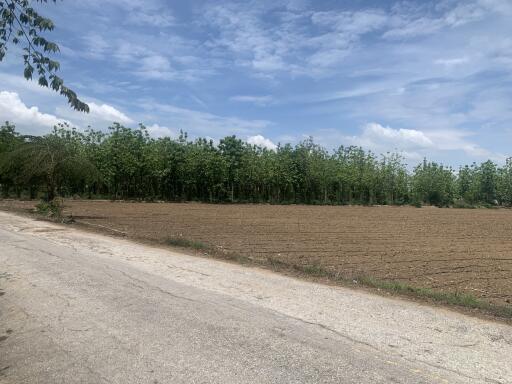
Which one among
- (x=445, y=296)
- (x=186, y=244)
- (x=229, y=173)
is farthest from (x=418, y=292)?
(x=229, y=173)

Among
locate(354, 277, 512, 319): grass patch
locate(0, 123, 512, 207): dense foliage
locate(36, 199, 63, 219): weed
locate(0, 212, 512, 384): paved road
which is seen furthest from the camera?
locate(0, 123, 512, 207): dense foliage

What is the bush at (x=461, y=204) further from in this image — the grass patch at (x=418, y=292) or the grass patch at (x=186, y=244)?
the grass patch at (x=418, y=292)

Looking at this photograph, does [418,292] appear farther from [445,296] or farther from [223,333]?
[223,333]

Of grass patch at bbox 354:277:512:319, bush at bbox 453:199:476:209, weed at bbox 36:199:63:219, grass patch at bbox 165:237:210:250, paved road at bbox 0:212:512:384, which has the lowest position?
paved road at bbox 0:212:512:384

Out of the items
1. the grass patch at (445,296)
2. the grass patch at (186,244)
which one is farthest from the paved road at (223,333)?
the grass patch at (186,244)

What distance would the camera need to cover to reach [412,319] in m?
7.01

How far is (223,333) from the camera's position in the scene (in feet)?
19.4

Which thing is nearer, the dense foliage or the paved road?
the paved road

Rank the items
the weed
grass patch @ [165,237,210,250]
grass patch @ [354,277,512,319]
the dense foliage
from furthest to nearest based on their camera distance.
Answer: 1. the dense foliage
2. the weed
3. grass patch @ [165,237,210,250]
4. grass patch @ [354,277,512,319]

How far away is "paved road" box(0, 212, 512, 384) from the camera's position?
4.85 m

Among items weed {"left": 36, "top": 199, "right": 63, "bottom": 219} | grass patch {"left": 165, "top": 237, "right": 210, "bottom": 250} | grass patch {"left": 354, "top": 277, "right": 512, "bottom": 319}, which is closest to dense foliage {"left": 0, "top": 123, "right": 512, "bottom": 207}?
weed {"left": 36, "top": 199, "right": 63, "bottom": 219}

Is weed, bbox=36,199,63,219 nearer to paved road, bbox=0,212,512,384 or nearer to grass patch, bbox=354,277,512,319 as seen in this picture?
paved road, bbox=0,212,512,384

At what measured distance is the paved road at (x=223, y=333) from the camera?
4848 millimetres

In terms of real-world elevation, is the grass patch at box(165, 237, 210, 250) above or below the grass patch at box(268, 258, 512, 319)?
above
